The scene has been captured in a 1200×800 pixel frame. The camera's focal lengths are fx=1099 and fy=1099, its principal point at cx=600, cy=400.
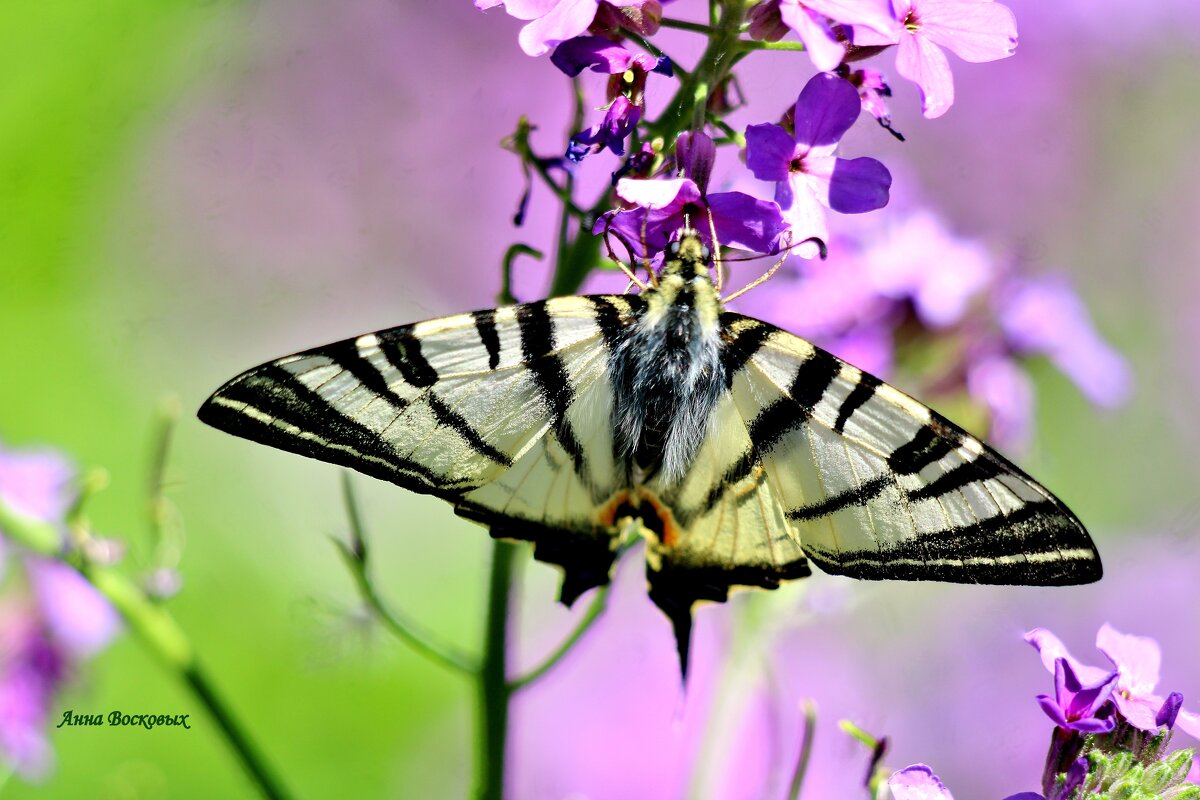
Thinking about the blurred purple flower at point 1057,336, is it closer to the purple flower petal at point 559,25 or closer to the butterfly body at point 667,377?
the butterfly body at point 667,377

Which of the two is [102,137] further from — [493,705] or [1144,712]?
[1144,712]

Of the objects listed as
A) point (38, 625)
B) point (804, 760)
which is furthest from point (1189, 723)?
point (38, 625)

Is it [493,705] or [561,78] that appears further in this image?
[561,78]

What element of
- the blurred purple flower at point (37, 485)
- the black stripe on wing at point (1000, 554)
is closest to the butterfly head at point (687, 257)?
the black stripe on wing at point (1000, 554)

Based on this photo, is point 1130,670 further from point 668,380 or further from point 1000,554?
point 668,380

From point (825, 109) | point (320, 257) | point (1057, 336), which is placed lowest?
point (825, 109)

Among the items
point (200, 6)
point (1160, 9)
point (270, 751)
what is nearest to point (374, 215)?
point (200, 6)
